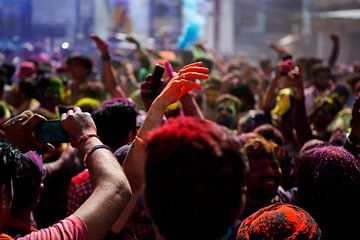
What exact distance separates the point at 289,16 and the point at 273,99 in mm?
37584

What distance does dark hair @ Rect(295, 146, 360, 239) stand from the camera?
8.98 ft

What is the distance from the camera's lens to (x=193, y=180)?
5.87 feet

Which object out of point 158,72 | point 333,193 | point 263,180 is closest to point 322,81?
point 263,180

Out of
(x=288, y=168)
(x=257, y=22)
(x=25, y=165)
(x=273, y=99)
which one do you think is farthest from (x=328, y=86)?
(x=257, y=22)

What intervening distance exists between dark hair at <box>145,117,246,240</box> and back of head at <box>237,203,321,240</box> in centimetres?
64

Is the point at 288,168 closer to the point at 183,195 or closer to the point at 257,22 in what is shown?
the point at 183,195

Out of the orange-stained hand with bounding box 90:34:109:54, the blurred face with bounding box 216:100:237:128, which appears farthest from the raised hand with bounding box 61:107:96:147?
the blurred face with bounding box 216:100:237:128

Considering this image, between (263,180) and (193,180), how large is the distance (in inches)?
70.5

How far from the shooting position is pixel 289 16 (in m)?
42.4

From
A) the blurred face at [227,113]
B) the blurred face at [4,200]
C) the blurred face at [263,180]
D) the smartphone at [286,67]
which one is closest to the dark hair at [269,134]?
the smartphone at [286,67]

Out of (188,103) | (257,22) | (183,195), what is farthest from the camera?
(257,22)

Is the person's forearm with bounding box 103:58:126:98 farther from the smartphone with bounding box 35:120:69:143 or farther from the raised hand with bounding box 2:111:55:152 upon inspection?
the smartphone with bounding box 35:120:69:143

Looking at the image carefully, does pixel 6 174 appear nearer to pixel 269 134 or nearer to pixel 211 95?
pixel 269 134

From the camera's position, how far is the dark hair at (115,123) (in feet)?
12.4
